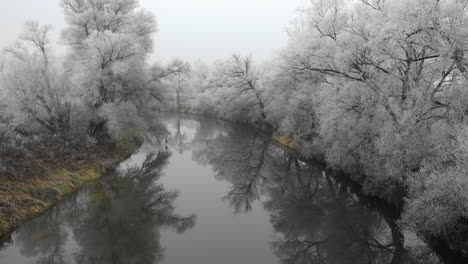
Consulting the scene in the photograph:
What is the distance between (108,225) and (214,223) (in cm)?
514

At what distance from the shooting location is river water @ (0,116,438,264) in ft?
49.1

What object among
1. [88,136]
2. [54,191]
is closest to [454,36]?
[54,191]

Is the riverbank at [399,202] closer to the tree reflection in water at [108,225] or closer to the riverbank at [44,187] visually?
the tree reflection in water at [108,225]

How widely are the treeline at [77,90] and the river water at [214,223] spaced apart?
11.7 ft

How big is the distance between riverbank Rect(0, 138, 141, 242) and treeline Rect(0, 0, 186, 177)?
69 centimetres

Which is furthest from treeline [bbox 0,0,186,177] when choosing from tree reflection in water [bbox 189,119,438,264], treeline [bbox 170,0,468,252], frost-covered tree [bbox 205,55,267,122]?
frost-covered tree [bbox 205,55,267,122]

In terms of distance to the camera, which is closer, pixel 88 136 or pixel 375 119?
pixel 375 119

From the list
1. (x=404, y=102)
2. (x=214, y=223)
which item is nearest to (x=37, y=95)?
(x=214, y=223)

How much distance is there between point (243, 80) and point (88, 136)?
25248 millimetres

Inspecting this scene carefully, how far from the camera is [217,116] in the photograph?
7012cm

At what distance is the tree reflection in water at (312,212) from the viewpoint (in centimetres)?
1535

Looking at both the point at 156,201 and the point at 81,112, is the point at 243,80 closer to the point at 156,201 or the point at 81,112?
the point at 81,112

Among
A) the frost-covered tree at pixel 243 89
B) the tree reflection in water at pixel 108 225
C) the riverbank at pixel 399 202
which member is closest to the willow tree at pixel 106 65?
the tree reflection in water at pixel 108 225

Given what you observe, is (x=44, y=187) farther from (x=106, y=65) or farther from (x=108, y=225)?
(x=106, y=65)
